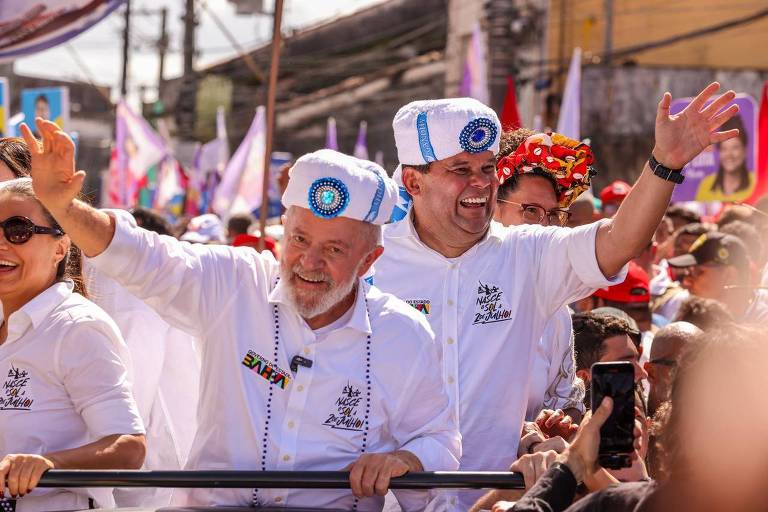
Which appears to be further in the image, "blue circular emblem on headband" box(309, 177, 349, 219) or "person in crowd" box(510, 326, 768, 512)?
"blue circular emblem on headband" box(309, 177, 349, 219)

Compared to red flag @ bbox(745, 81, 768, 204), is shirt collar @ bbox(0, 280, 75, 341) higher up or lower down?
lower down

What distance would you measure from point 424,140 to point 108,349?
1293mm

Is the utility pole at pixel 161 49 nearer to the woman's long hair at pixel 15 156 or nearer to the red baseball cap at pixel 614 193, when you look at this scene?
Answer: the red baseball cap at pixel 614 193

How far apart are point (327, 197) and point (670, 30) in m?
24.6

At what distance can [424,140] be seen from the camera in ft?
14.4

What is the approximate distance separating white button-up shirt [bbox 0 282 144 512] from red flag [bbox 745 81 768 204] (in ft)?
24.0

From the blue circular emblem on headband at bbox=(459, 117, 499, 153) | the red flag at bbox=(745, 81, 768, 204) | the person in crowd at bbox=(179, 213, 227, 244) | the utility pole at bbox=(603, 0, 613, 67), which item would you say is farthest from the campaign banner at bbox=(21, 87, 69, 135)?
the utility pole at bbox=(603, 0, 613, 67)

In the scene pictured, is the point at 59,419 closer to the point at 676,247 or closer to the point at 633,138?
the point at 676,247

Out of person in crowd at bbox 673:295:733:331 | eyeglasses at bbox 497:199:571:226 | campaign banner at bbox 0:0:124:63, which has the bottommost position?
person in crowd at bbox 673:295:733:331

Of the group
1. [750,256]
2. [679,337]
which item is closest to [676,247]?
[750,256]

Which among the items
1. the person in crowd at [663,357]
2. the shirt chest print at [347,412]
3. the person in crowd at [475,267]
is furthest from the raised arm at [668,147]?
the person in crowd at [663,357]

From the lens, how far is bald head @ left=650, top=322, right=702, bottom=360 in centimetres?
517

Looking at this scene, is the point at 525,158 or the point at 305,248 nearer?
the point at 305,248

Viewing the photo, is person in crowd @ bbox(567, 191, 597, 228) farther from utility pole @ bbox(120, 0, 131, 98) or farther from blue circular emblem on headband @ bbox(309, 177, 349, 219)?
utility pole @ bbox(120, 0, 131, 98)
